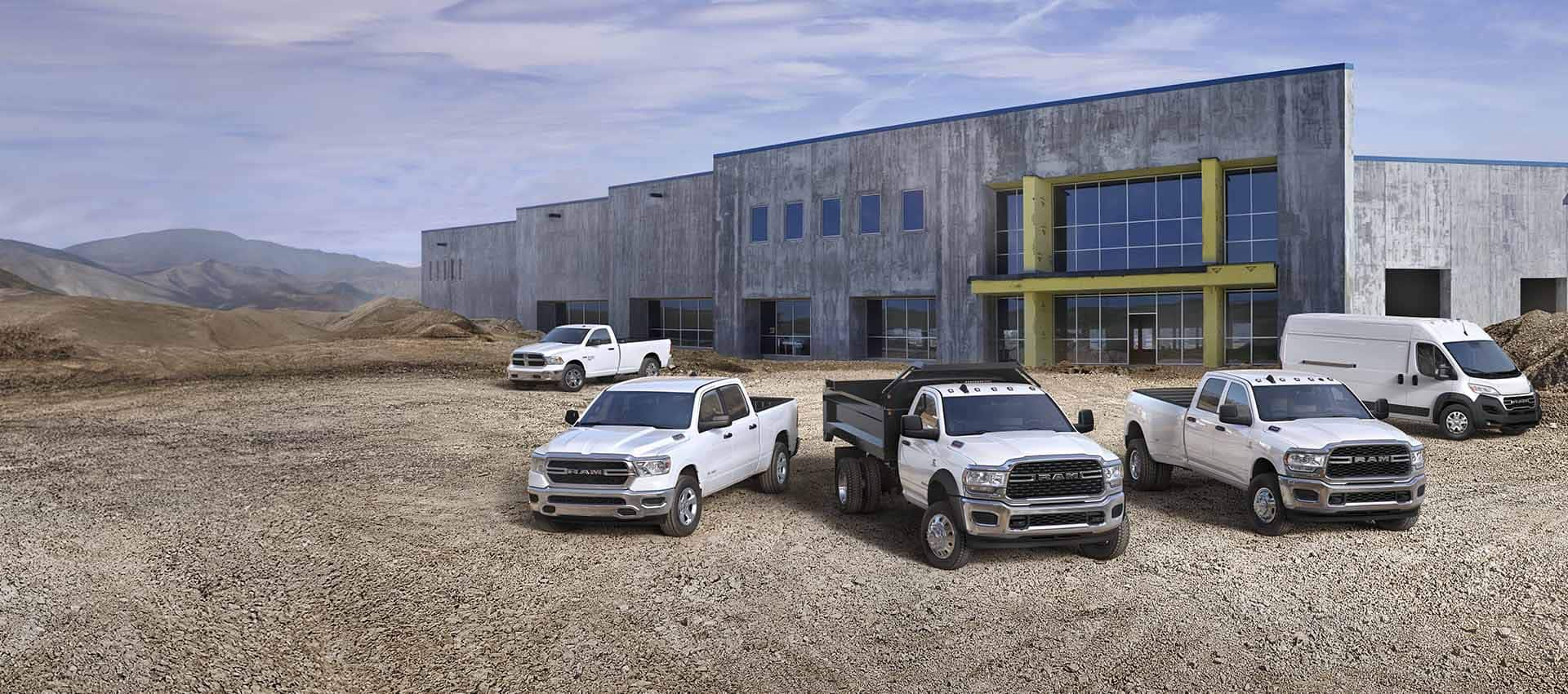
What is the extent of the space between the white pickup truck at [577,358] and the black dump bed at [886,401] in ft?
46.8

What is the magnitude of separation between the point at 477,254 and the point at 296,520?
57.7 m

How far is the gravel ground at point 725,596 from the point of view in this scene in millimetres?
7645

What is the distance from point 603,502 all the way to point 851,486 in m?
3.24

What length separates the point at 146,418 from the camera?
22.4 metres

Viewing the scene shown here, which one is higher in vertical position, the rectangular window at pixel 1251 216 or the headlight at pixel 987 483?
the rectangular window at pixel 1251 216

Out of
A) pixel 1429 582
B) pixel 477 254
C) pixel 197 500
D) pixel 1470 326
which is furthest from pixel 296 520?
pixel 477 254

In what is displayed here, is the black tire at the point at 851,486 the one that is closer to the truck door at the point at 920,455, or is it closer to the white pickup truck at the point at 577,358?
the truck door at the point at 920,455

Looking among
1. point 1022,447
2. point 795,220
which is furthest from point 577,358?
point 1022,447

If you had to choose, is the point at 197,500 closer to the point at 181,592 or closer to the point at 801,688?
the point at 181,592

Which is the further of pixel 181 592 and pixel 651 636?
pixel 181 592

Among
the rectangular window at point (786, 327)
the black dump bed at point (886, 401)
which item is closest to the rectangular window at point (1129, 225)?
the rectangular window at point (786, 327)

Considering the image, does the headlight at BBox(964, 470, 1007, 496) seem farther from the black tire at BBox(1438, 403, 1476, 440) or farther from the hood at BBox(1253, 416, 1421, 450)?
the black tire at BBox(1438, 403, 1476, 440)

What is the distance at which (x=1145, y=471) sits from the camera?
14.6 metres

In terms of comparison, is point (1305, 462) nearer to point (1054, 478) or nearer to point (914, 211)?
point (1054, 478)
